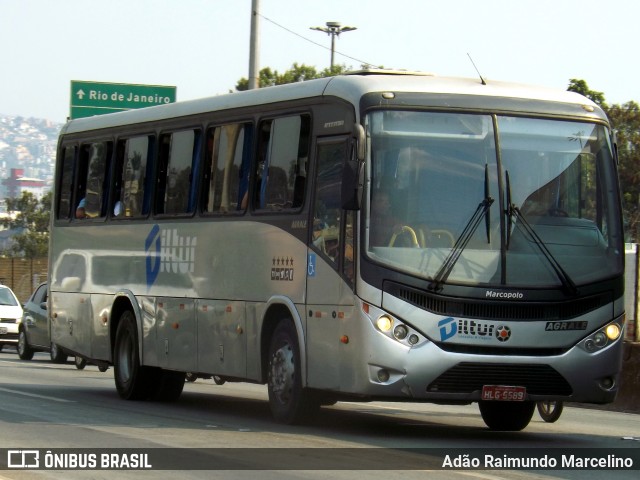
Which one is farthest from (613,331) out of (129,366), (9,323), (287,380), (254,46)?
(9,323)

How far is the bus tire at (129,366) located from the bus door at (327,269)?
4.81m

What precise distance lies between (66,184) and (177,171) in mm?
3942

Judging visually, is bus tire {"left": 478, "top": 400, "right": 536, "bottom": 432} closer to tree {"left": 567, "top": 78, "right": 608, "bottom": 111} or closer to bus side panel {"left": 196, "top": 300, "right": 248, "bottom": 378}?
bus side panel {"left": 196, "top": 300, "right": 248, "bottom": 378}

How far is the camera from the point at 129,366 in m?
18.4

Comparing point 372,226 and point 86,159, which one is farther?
point 86,159

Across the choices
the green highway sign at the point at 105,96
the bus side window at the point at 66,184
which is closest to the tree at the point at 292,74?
the green highway sign at the point at 105,96

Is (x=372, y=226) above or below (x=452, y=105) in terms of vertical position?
below

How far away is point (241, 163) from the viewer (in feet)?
51.2

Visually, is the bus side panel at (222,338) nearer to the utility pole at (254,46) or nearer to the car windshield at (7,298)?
the utility pole at (254,46)

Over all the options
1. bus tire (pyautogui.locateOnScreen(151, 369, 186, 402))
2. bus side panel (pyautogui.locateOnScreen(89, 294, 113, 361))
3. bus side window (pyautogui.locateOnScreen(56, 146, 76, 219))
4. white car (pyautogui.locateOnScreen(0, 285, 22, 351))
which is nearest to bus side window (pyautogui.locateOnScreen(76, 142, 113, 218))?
bus side window (pyautogui.locateOnScreen(56, 146, 76, 219))

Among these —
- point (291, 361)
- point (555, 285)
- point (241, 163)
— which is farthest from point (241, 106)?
point (555, 285)

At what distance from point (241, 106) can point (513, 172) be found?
373 centimetres

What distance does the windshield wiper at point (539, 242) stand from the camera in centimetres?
1314

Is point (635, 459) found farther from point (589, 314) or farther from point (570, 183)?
point (570, 183)
